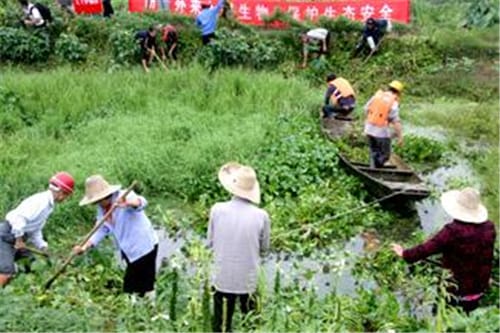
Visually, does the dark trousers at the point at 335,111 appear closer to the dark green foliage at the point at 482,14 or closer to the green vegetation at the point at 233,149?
the green vegetation at the point at 233,149

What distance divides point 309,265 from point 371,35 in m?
8.64

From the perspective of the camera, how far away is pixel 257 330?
6.00 metres

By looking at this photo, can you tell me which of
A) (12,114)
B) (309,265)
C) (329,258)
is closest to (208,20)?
(12,114)

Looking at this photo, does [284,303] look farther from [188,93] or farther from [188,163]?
[188,93]

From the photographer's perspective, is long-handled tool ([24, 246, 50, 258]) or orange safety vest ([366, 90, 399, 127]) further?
orange safety vest ([366, 90, 399, 127])

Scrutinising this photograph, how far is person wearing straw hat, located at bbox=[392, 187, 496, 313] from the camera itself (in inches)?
261

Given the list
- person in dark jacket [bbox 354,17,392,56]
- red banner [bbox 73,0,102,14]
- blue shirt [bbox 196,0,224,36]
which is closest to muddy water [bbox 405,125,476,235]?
person in dark jacket [bbox 354,17,392,56]

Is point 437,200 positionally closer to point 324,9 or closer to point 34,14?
point 324,9

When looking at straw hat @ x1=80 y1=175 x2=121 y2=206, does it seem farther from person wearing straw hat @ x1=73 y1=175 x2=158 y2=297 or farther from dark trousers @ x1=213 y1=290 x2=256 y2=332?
dark trousers @ x1=213 y1=290 x2=256 y2=332

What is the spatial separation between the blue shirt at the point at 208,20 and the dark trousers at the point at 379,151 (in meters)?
6.43

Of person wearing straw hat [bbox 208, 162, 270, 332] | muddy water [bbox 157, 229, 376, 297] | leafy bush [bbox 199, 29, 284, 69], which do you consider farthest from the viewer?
leafy bush [bbox 199, 29, 284, 69]

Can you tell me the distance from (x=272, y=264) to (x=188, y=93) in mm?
5226

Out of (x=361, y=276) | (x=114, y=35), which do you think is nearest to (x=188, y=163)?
(x=361, y=276)

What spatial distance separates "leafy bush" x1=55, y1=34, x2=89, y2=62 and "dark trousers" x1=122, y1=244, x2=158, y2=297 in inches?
403
